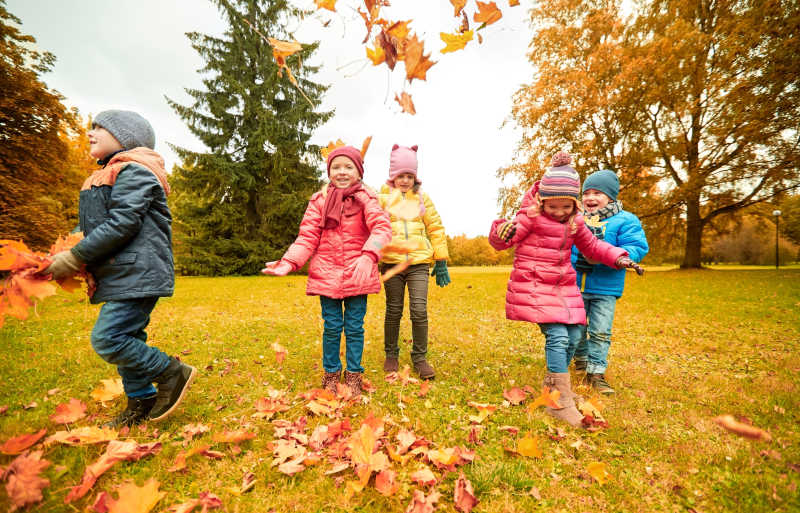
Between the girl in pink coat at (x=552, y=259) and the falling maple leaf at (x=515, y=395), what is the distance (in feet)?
0.81

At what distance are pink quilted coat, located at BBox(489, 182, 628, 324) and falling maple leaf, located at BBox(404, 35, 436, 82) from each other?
144 centimetres

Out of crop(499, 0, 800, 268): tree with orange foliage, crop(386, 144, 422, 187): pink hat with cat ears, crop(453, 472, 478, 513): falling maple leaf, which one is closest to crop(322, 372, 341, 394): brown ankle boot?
crop(453, 472, 478, 513): falling maple leaf

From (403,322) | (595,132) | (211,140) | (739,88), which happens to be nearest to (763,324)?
(403,322)

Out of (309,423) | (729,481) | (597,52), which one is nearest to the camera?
(729,481)

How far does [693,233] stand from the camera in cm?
1755

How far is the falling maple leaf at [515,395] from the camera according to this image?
2.85m

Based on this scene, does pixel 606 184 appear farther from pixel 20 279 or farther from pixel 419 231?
pixel 20 279

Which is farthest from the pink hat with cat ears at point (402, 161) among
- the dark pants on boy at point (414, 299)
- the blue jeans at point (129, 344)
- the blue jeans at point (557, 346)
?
the blue jeans at point (129, 344)

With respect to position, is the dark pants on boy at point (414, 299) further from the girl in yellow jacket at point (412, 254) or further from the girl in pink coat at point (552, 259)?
the girl in pink coat at point (552, 259)

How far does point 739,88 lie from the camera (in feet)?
43.2

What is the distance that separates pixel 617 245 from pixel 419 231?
1802 millimetres

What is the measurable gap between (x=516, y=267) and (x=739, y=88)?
16.5 m

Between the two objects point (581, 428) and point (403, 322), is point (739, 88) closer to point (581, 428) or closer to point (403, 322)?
point (403, 322)

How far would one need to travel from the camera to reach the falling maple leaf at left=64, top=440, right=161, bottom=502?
5.56 ft
